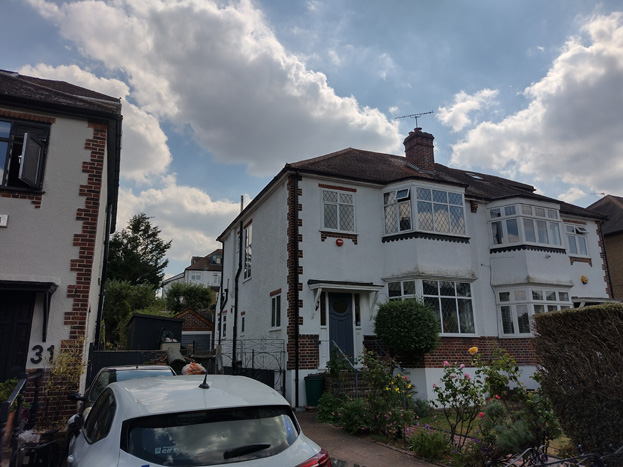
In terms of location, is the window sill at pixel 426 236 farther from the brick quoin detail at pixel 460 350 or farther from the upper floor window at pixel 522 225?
the brick quoin detail at pixel 460 350

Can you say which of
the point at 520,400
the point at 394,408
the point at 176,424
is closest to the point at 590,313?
the point at 520,400

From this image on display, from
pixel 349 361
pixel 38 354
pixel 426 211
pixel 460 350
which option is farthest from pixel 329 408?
pixel 426 211

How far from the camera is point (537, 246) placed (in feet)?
51.6

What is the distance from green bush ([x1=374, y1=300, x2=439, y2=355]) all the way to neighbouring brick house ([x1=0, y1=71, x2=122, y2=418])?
813 centimetres

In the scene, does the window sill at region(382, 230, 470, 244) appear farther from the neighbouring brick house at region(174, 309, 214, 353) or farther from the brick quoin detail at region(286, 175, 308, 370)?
the neighbouring brick house at region(174, 309, 214, 353)

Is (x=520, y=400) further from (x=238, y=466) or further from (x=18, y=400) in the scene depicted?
(x=18, y=400)

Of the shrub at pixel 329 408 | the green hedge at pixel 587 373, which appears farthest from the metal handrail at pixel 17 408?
the green hedge at pixel 587 373

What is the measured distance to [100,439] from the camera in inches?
127

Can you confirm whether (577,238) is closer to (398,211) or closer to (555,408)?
(398,211)

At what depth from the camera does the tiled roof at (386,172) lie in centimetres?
1466

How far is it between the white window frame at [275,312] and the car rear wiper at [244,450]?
34.9 ft

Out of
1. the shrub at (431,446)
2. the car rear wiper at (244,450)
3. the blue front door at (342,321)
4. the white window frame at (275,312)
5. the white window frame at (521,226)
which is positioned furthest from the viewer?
the white window frame at (521,226)

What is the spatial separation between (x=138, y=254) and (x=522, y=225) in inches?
1209

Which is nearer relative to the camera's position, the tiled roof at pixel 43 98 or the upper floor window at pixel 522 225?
the tiled roof at pixel 43 98
